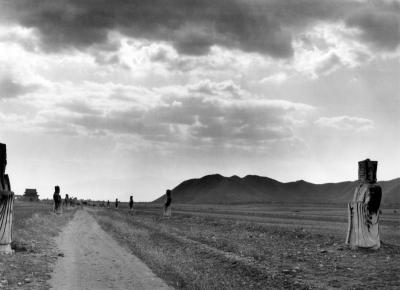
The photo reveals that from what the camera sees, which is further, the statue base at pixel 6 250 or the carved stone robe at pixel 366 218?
the carved stone robe at pixel 366 218

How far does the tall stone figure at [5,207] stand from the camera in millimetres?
17047

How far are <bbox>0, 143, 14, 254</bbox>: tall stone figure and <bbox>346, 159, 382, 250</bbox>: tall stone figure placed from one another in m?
14.0

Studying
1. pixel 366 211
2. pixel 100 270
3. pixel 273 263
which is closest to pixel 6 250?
pixel 100 270

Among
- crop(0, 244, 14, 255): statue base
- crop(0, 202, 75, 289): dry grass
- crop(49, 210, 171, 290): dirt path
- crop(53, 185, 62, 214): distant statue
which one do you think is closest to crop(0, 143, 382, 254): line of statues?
crop(49, 210, 171, 290): dirt path

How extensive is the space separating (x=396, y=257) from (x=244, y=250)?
6463 millimetres

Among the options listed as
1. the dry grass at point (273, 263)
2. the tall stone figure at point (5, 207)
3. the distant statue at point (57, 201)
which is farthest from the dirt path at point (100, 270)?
the distant statue at point (57, 201)

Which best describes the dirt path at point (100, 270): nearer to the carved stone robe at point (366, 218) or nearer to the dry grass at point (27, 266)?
the dry grass at point (27, 266)

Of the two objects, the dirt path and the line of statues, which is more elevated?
the line of statues

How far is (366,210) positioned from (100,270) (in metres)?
11.7

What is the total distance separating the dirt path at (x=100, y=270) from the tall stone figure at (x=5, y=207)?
6.61 ft

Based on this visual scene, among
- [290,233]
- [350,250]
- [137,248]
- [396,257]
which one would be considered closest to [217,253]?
[137,248]

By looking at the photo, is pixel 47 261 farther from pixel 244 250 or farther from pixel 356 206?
pixel 356 206

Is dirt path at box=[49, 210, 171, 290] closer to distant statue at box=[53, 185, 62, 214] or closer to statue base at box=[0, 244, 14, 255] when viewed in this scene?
statue base at box=[0, 244, 14, 255]

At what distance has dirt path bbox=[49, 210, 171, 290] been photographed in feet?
42.1
